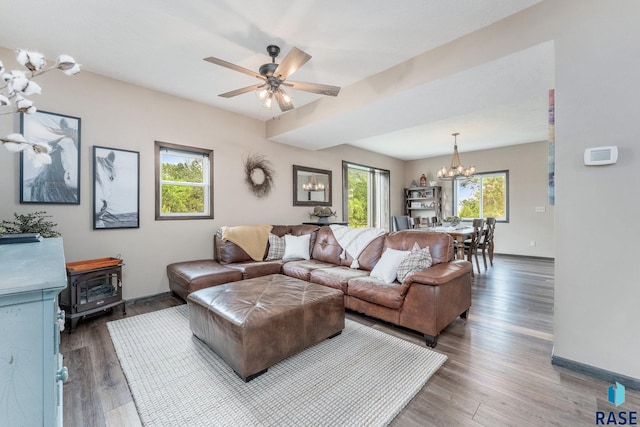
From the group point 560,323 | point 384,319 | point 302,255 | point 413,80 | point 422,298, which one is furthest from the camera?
point 302,255

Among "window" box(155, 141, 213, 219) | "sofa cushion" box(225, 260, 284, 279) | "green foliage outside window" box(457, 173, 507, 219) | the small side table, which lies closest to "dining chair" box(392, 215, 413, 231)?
"green foliage outside window" box(457, 173, 507, 219)

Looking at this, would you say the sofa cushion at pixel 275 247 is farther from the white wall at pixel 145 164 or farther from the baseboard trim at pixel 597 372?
the baseboard trim at pixel 597 372

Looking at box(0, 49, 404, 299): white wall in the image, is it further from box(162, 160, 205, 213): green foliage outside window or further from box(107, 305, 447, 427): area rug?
box(107, 305, 447, 427): area rug

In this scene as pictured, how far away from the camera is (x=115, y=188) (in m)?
3.19

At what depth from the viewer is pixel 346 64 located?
9.43ft

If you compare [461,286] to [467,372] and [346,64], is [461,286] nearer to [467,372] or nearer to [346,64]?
[467,372]

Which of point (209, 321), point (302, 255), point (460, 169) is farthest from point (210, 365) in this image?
point (460, 169)

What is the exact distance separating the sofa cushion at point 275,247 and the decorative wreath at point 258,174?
0.89 m

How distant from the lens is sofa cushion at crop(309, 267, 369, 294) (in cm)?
290

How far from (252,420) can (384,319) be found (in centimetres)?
147

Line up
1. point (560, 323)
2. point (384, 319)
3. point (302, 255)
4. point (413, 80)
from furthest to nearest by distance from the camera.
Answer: point (302, 255)
point (413, 80)
point (384, 319)
point (560, 323)

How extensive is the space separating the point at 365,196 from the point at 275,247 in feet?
11.9

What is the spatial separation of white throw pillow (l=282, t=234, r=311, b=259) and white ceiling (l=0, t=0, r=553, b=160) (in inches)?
72.0

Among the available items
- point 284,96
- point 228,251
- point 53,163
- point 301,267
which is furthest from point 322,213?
point 53,163
